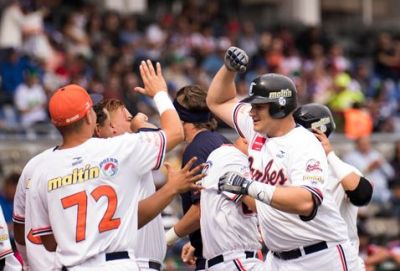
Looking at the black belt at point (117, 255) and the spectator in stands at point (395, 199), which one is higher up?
the black belt at point (117, 255)

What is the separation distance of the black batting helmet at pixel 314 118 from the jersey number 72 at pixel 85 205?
7.32ft

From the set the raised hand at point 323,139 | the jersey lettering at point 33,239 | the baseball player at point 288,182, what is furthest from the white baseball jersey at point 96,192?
the raised hand at point 323,139

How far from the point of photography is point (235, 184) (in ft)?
26.2

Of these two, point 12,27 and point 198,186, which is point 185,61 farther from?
point 198,186

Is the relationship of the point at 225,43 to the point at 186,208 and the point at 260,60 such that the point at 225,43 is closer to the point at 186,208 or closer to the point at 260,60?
the point at 260,60

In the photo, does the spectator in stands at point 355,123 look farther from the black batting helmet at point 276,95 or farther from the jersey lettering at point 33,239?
the jersey lettering at point 33,239

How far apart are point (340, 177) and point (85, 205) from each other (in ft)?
7.92

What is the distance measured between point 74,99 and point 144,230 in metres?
1.29

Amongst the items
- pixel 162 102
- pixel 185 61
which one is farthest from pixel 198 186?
pixel 185 61

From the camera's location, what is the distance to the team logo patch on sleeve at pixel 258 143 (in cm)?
876

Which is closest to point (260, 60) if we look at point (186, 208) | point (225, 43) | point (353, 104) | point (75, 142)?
point (225, 43)

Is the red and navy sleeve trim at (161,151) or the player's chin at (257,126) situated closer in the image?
the red and navy sleeve trim at (161,151)

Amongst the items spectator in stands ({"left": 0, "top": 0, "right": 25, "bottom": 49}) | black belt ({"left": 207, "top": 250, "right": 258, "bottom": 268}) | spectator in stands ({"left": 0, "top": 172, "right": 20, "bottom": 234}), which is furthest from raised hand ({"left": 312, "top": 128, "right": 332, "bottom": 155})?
spectator in stands ({"left": 0, "top": 0, "right": 25, "bottom": 49})

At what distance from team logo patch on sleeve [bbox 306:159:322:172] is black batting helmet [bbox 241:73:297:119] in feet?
1.35
